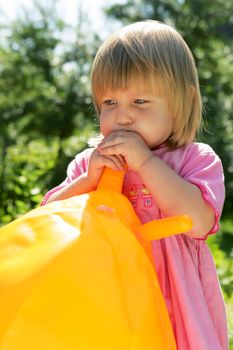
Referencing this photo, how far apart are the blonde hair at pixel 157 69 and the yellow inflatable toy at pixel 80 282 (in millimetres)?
324

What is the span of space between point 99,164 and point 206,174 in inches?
9.3

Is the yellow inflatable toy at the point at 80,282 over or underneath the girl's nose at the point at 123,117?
underneath

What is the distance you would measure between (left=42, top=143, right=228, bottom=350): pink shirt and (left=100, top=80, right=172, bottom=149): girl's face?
0.27ft

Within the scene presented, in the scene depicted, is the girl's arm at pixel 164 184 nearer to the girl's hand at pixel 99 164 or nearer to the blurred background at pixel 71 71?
the girl's hand at pixel 99 164

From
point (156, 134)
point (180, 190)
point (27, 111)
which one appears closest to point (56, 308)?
point (180, 190)

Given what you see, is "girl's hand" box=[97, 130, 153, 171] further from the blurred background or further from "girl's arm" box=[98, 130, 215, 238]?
the blurred background

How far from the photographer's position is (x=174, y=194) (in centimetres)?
123

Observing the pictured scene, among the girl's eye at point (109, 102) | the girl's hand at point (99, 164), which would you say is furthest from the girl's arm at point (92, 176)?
the girl's eye at point (109, 102)

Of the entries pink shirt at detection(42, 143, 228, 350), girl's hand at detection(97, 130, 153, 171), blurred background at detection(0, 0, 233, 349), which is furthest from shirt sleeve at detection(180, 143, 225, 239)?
blurred background at detection(0, 0, 233, 349)

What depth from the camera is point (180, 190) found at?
124 cm

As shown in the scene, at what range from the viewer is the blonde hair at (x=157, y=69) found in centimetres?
131

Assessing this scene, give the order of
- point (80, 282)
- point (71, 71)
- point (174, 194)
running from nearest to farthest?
point (80, 282) → point (174, 194) → point (71, 71)

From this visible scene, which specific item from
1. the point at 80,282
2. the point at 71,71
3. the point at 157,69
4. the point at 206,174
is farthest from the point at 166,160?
the point at 71,71

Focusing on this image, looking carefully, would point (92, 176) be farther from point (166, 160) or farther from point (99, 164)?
point (166, 160)
